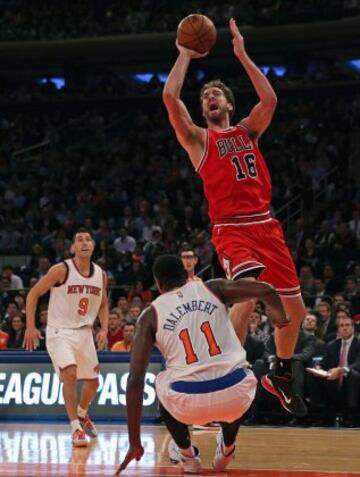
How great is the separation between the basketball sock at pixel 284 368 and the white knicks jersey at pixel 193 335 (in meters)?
1.64

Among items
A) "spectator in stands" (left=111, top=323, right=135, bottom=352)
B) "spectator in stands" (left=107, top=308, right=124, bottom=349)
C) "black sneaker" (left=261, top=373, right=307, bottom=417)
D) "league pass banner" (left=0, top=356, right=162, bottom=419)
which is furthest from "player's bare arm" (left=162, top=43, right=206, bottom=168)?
"spectator in stands" (left=107, top=308, right=124, bottom=349)

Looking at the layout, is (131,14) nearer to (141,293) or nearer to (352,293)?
(141,293)

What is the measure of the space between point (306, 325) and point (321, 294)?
232 centimetres

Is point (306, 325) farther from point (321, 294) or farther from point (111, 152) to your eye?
point (111, 152)

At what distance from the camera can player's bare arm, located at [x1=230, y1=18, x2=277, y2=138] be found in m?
8.20

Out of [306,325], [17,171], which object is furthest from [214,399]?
[17,171]

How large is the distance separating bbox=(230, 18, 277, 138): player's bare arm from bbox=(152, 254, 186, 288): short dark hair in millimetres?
1891

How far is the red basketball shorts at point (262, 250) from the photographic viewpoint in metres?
8.17

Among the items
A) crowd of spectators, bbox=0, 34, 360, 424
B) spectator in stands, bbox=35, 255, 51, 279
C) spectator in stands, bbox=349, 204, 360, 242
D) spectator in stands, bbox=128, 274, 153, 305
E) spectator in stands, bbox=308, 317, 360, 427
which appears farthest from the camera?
spectator in stands, bbox=35, 255, 51, 279

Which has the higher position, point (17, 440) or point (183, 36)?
point (183, 36)

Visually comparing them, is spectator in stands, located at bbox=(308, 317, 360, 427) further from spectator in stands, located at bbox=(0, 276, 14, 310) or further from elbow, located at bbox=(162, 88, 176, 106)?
spectator in stands, located at bbox=(0, 276, 14, 310)

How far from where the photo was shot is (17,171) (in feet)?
85.4

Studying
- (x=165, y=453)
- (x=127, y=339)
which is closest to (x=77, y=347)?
(x=165, y=453)

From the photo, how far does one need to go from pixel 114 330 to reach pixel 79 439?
4.88 metres
